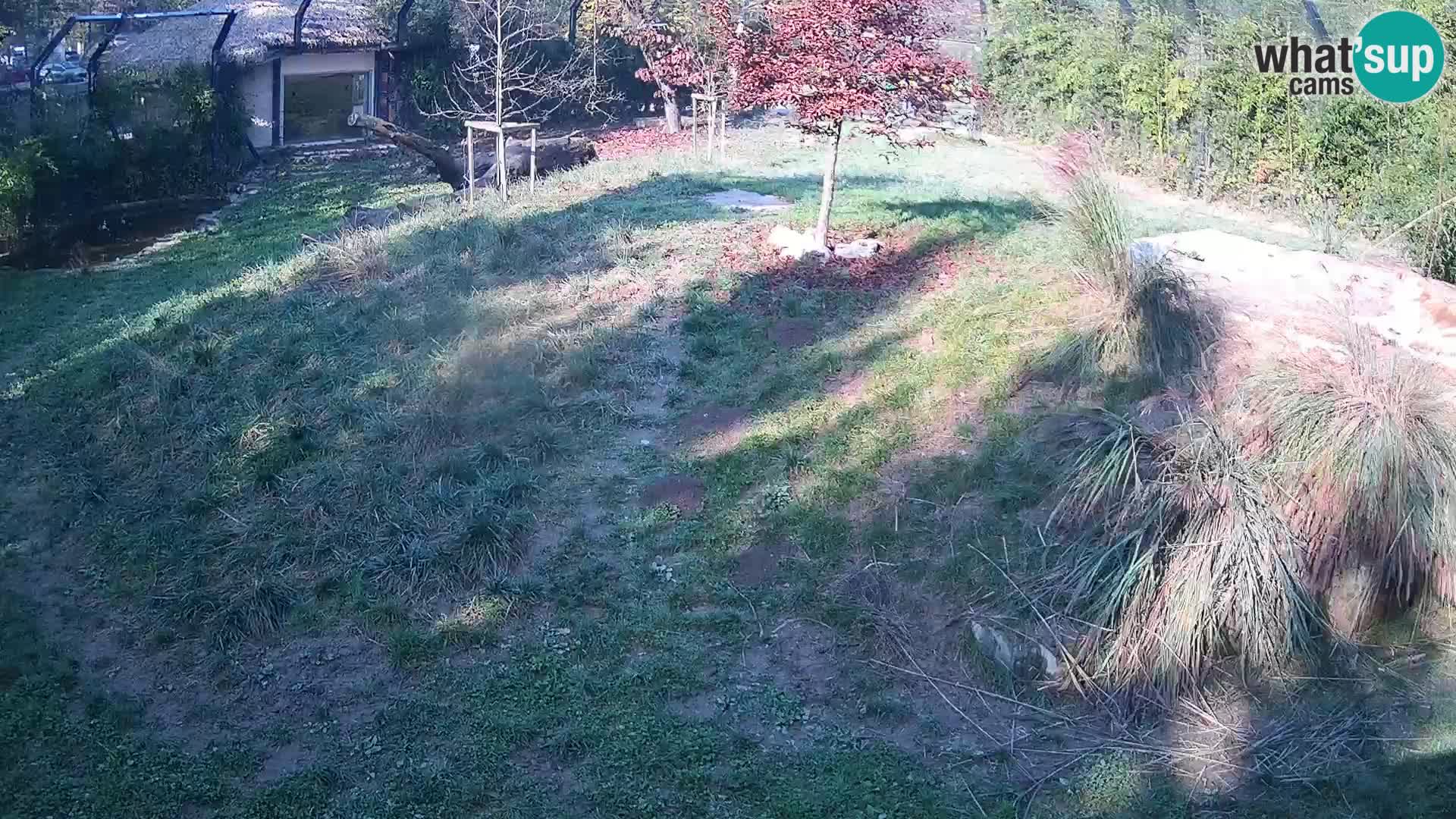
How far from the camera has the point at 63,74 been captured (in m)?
20.3

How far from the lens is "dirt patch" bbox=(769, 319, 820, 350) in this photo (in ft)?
29.2

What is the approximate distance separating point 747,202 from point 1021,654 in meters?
8.51

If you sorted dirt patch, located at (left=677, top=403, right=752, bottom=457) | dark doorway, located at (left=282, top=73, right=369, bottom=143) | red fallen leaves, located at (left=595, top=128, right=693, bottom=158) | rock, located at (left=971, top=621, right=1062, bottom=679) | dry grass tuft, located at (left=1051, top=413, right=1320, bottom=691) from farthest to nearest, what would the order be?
dark doorway, located at (left=282, top=73, right=369, bottom=143) < red fallen leaves, located at (left=595, top=128, right=693, bottom=158) < dirt patch, located at (left=677, top=403, right=752, bottom=457) < rock, located at (left=971, top=621, right=1062, bottom=679) < dry grass tuft, located at (left=1051, top=413, right=1320, bottom=691)

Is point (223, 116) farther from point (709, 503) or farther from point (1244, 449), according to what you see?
point (1244, 449)

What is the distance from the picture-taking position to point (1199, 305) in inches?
294

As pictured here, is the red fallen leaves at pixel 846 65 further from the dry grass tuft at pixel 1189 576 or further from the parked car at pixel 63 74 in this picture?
the parked car at pixel 63 74

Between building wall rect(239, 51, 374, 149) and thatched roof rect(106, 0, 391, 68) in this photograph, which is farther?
building wall rect(239, 51, 374, 149)

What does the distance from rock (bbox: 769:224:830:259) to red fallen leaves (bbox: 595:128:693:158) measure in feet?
26.8

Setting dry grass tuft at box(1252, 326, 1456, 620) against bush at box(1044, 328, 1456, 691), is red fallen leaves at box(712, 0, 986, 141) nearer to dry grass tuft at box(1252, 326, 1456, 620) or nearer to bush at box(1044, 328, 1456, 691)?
bush at box(1044, 328, 1456, 691)

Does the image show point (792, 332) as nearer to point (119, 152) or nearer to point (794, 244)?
point (794, 244)

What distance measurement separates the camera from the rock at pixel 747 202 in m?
12.8

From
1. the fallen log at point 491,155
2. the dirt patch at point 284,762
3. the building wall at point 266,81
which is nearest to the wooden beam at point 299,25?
the building wall at point 266,81

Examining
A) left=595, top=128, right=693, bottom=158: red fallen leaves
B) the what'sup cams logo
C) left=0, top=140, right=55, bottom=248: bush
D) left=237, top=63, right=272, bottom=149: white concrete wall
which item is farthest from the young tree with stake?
left=0, top=140, right=55, bottom=248: bush

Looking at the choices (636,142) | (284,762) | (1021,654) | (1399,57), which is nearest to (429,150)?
(636,142)
